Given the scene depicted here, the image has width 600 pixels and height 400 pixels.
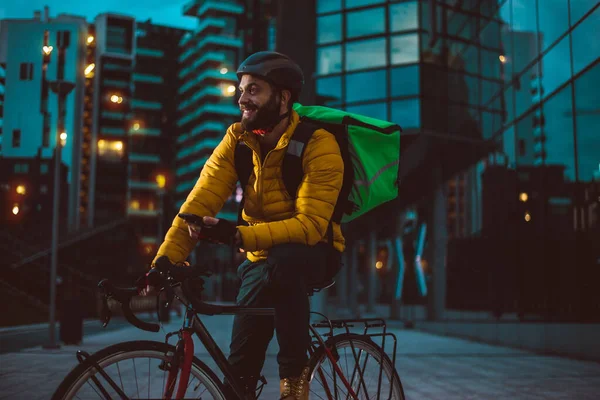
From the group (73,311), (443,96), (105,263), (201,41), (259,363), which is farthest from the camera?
(201,41)

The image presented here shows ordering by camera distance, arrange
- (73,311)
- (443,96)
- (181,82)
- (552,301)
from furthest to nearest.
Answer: (181,82) < (443,96) < (73,311) < (552,301)

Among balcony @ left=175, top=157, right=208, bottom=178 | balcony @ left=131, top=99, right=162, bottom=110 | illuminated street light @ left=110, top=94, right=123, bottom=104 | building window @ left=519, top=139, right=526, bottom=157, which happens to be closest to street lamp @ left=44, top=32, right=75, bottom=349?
building window @ left=519, top=139, right=526, bottom=157

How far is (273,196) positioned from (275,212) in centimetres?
7

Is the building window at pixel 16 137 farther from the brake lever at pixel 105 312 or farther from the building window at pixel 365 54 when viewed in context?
the building window at pixel 365 54

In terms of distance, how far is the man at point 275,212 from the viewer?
3.12 metres

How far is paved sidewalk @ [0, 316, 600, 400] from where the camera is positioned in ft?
25.7

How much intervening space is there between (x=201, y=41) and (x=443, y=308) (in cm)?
9618

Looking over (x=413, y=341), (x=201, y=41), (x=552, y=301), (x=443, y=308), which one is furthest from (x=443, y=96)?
(x=201, y=41)

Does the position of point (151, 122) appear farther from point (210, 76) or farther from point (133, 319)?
point (133, 319)

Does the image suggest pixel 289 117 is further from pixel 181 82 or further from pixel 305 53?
pixel 181 82

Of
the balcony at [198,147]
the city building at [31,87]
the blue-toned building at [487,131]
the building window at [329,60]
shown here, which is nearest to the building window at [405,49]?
the blue-toned building at [487,131]

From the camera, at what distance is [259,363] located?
3.47m

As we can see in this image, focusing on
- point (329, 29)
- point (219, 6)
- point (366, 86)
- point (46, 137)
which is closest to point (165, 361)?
point (46, 137)

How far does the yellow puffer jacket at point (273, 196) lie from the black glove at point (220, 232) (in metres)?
0.11
